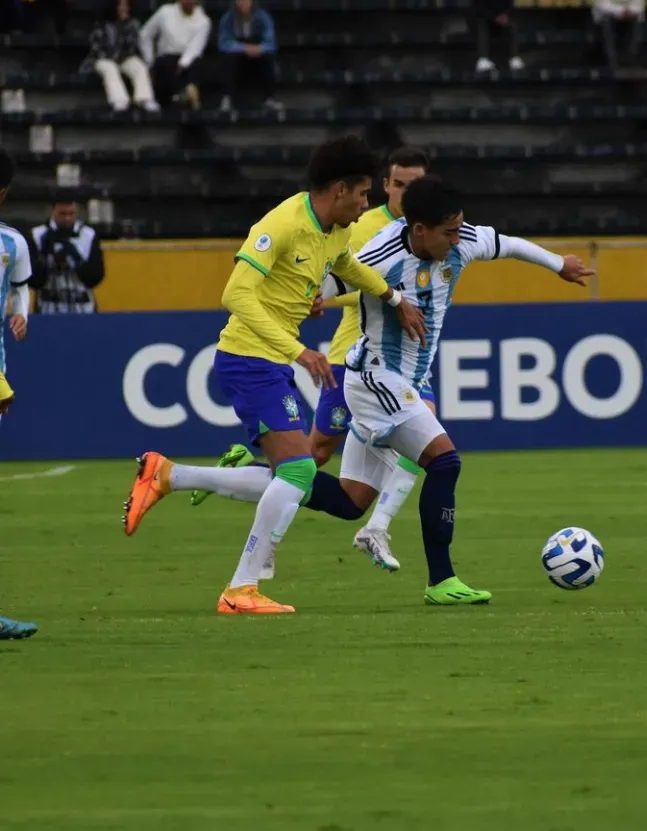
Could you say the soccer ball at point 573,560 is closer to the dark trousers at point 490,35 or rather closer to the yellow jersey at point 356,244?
the yellow jersey at point 356,244

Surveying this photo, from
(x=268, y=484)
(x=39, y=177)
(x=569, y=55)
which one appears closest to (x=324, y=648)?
(x=268, y=484)

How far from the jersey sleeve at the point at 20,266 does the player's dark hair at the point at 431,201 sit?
174 cm

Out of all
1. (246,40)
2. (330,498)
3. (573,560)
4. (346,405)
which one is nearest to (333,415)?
(346,405)

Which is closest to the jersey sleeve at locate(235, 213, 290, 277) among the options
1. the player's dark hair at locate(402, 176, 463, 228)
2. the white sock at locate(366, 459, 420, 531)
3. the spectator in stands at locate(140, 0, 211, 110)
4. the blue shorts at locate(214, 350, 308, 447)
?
the blue shorts at locate(214, 350, 308, 447)

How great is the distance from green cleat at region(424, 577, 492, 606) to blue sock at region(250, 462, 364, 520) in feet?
2.78

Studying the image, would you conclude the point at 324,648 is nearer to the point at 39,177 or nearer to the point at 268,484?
the point at 268,484

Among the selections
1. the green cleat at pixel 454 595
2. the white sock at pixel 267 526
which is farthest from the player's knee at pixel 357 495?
the white sock at pixel 267 526

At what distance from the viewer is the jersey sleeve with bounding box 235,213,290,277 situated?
793 centimetres

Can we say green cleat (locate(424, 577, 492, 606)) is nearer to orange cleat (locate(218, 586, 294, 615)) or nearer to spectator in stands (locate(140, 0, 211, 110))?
orange cleat (locate(218, 586, 294, 615))

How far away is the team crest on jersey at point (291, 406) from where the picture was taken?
8116 mm

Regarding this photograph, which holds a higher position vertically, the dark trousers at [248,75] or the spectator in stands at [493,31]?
the spectator in stands at [493,31]

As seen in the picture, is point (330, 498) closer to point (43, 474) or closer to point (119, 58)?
point (43, 474)

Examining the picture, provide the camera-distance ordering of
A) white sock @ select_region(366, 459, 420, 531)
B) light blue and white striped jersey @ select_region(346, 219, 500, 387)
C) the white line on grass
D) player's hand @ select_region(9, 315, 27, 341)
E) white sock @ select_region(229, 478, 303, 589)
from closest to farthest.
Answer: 1. white sock @ select_region(229, 478, 303, 589)
2. light blue and white striped jersey @ select_region(346, 219, 500, 387)
3. player's hand @ select_region(9, 315, 27, 341)
4. white sock @ select_region(366, 459, 420, 531)
5. the white line on grass

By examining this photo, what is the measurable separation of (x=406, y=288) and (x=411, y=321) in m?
0.28
